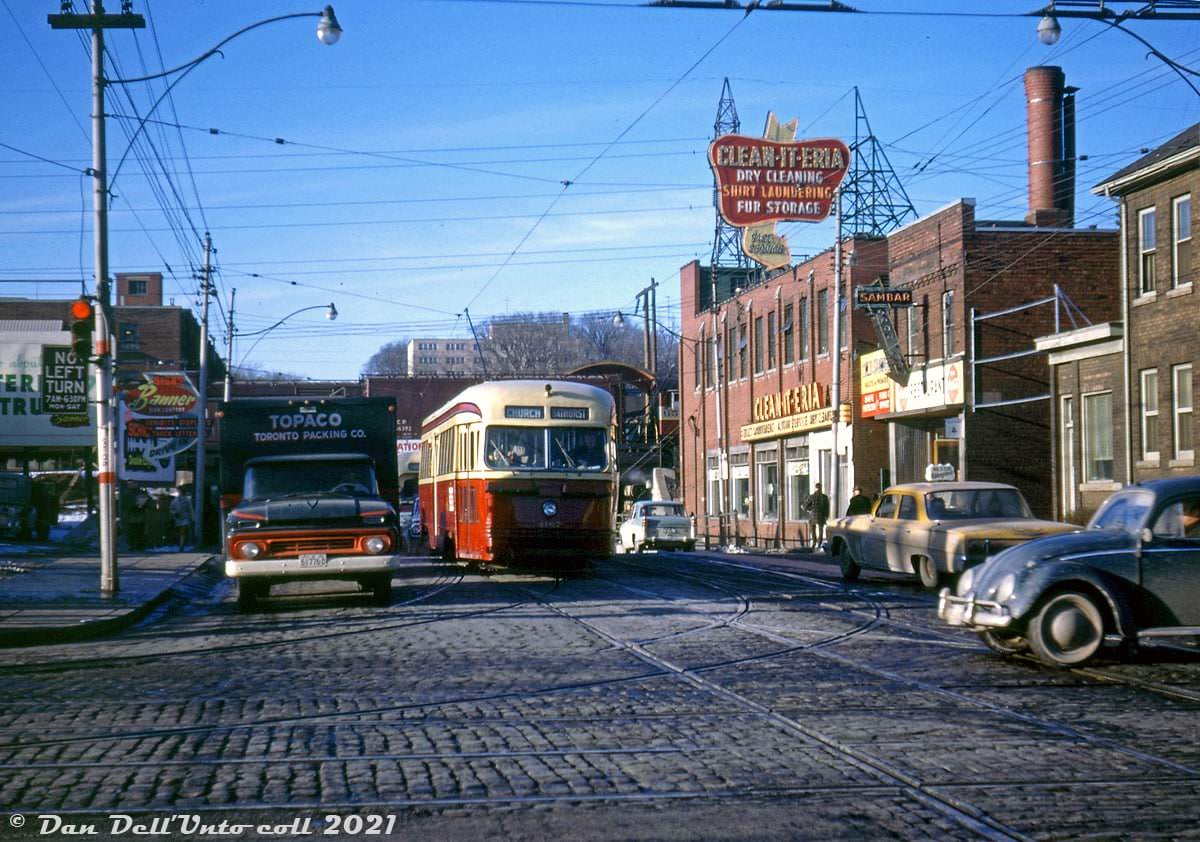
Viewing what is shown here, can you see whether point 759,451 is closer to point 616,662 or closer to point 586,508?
point 586,508

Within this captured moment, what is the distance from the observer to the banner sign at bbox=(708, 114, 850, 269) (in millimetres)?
Answer: 38469

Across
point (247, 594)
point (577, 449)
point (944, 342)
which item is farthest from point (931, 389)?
point (247, 594)

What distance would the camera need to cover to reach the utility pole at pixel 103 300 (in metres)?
20.3

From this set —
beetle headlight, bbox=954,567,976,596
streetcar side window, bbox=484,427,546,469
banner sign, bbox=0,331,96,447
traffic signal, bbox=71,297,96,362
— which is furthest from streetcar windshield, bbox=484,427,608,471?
banner sign, bbox=0,331,96,447

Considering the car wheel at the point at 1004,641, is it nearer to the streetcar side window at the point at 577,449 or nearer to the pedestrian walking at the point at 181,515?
the streetcar side window at the point at 577,449

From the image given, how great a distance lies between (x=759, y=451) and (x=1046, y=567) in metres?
43.5

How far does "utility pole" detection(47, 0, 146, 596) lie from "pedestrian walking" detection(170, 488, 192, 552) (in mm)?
18981

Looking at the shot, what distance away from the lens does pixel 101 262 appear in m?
20.8

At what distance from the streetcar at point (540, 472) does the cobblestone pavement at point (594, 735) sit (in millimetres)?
5992

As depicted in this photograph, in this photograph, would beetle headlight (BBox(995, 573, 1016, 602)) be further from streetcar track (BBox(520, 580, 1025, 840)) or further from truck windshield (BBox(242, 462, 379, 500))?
truck windshield (BBox(242, 462, 379, 500))

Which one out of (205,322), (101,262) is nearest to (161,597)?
(101,262)

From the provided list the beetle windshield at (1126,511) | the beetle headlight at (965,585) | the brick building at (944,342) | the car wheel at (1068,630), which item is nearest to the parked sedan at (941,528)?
the beetle windshield at (1126,511)

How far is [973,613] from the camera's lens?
41.2ft

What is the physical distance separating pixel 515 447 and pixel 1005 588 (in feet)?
37.6
